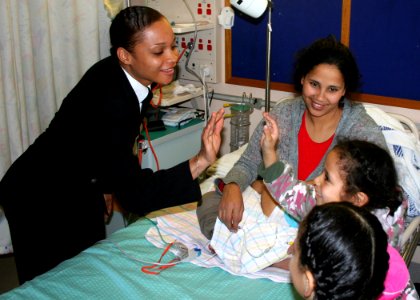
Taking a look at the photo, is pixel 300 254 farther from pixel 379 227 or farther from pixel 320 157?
pixel 320 157

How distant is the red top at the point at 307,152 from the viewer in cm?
205

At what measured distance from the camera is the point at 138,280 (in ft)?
5.65

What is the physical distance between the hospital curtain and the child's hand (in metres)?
1.29

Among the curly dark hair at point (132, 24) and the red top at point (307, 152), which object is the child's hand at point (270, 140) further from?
the curly dark hair at point (132, 24)

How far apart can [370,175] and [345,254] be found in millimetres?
551

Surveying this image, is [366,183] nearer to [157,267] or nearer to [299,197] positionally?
[299,197]

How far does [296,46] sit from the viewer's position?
2.64m

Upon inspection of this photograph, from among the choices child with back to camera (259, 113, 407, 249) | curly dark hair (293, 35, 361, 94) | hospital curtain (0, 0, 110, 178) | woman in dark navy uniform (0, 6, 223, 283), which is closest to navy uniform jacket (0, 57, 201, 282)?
→ woman in dark navy uniform (0, 6, 223, 283)

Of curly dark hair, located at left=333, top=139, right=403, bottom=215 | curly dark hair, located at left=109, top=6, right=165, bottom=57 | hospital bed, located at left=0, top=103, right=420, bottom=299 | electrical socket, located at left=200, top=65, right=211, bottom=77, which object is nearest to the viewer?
curly dark hair, located at left=333, top=139, right=403, bottom=215

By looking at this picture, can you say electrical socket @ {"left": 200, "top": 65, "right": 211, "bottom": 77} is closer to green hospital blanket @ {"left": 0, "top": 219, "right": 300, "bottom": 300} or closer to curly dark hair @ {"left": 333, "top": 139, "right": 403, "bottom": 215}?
green hospital blanket @ {"left": 0, "top": 219, "right": 300, "bottom": 300}

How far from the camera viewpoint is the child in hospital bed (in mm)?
1565

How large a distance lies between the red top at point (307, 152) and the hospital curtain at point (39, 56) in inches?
49.7

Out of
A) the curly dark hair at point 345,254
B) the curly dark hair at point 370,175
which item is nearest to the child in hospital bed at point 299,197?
the curly dark hair at point 370,175

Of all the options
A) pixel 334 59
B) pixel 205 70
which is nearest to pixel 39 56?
pixel 205 70
